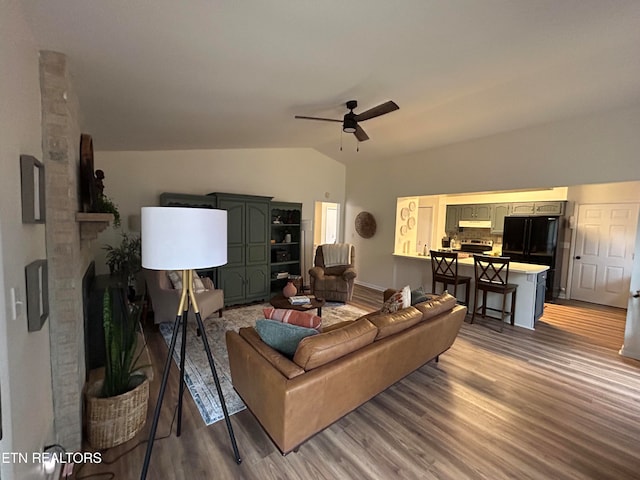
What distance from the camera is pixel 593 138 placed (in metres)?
3.45

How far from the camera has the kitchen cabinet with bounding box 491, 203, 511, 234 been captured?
5.95 m

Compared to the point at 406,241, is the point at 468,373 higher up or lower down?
lower down

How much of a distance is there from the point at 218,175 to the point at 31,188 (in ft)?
12.2

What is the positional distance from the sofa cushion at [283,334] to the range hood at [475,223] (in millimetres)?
5800

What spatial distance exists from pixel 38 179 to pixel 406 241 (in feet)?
18.6

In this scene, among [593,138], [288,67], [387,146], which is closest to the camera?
[288,67]

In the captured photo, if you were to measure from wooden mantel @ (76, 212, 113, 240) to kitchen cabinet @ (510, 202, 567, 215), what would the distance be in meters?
6.70

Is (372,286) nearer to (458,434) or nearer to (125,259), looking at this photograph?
(458,434)

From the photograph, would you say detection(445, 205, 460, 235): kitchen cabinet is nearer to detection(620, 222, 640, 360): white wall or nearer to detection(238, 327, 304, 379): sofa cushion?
detection(620, 222, 640, 360): white wall

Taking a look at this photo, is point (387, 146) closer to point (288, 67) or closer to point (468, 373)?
point (288, 67)

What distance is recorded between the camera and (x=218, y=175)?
4836mm

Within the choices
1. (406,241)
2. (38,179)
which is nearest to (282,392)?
(38,179)

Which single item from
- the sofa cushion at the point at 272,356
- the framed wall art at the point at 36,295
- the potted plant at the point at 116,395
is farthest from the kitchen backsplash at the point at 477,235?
the framed wall art at the point at 36,295

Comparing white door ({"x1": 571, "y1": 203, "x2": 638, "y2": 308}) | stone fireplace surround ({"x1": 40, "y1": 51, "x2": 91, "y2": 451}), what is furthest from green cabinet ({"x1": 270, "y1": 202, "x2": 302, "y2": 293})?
white door ({"x1": 571, "y1": 203, "x2": 638, "y2": 308})
